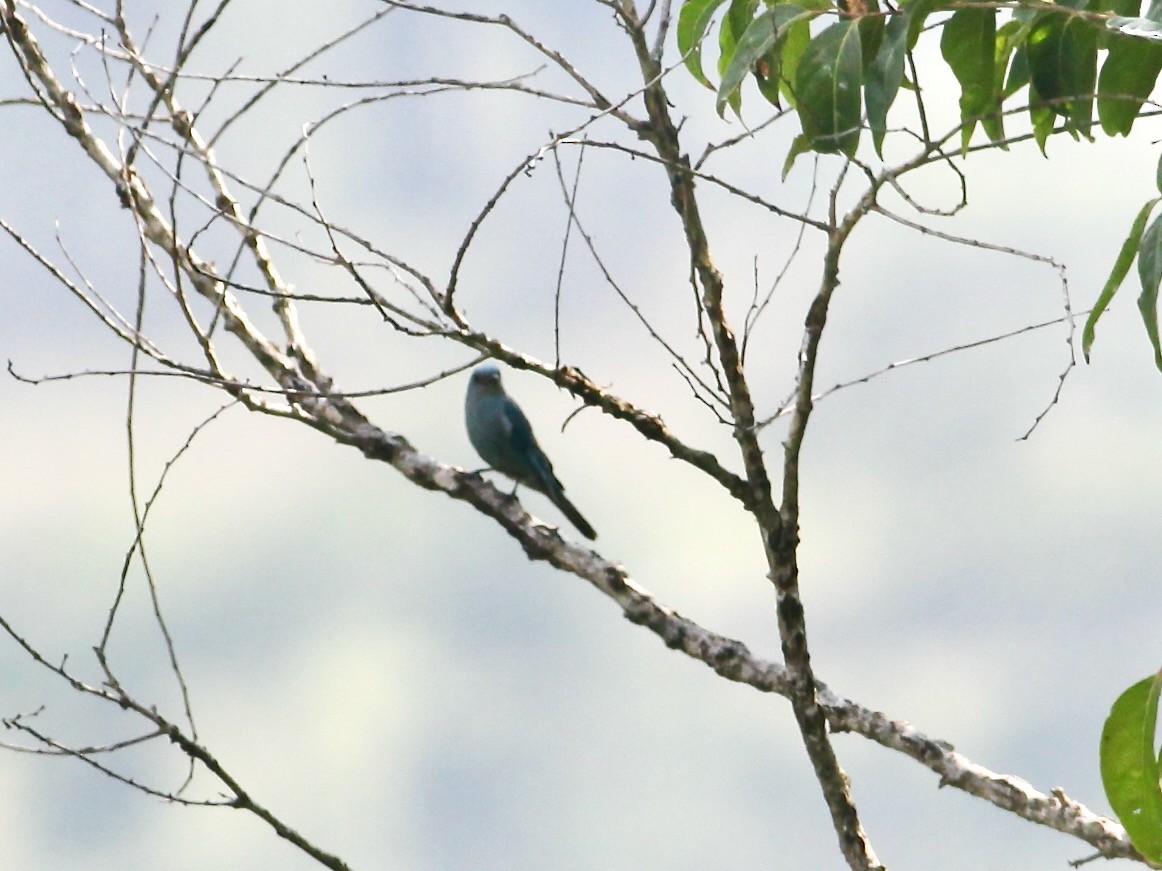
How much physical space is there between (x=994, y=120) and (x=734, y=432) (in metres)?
1.18

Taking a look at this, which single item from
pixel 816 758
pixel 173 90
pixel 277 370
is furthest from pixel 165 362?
pixel 816 758

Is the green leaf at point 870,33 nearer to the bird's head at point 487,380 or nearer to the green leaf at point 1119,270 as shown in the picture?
the green leaf at point 1119,270

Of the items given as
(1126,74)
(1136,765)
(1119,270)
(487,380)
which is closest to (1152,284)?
(1119,270)

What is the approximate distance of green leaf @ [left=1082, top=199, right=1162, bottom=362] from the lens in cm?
337

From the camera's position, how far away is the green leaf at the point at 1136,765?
3400mm

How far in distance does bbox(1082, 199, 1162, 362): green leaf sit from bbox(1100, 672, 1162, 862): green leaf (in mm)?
943

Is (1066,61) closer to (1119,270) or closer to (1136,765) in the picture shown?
(1119,270)

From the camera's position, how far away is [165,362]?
4.05 meters

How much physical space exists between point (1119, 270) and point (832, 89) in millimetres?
922

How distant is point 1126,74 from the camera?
354 cm

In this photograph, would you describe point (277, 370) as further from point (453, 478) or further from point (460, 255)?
point (460, 255)

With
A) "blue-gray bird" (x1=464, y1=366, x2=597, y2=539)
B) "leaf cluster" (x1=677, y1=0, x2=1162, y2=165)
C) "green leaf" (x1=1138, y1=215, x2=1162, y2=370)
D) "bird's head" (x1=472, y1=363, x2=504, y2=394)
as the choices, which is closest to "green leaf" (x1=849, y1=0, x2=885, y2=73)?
"leaf cluster" (x1=677, y1=0, x2=1162, y2=165)

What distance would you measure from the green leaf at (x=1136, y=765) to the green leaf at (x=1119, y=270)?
0.94 meters

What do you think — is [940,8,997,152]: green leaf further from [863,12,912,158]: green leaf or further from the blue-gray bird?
the blue-gray bird
